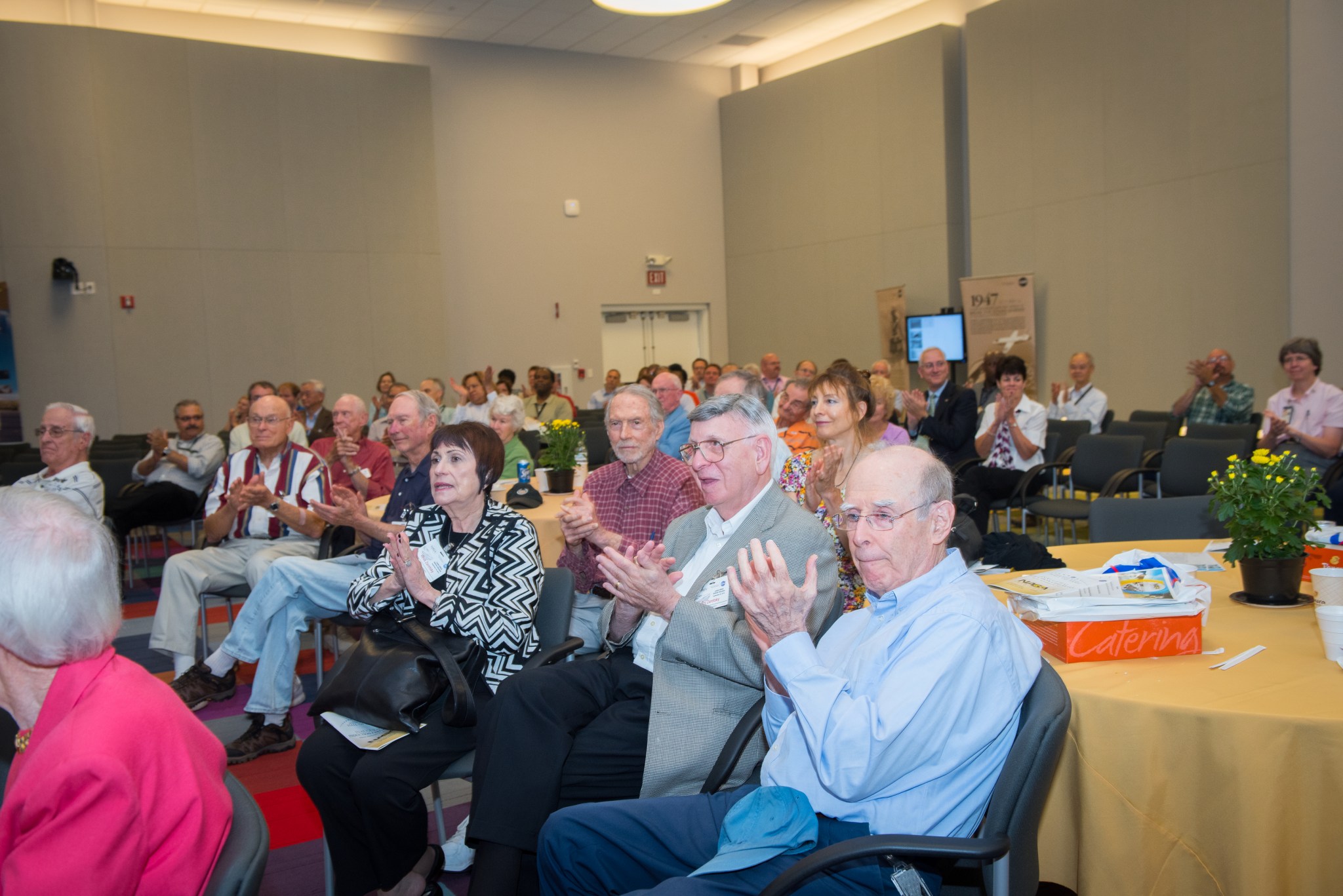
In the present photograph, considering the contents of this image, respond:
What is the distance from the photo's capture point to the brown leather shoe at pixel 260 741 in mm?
3822

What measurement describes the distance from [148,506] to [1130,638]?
6.93m

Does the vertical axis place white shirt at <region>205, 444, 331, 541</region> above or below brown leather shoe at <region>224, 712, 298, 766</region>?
above

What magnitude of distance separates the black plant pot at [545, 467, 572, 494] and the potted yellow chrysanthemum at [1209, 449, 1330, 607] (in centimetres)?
340

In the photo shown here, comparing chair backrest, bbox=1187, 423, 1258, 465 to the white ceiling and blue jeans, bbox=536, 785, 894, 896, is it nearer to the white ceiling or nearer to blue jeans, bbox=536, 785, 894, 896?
blue jeans, bbox=536, 785, 894, 896

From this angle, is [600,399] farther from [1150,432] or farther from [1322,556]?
[1322,556]

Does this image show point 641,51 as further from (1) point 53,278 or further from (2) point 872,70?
(1) point 53,278

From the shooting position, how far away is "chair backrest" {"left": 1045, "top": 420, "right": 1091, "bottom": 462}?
7551 millimetres

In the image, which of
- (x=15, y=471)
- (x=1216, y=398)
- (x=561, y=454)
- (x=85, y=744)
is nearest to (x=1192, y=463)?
(x=1216, y=398)

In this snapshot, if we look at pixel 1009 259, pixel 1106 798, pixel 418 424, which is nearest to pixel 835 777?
pixel 1106 798

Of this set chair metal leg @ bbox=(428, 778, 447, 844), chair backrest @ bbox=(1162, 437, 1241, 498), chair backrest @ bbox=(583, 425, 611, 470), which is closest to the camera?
chair metal leg @ bbox=(428, 778, 447, 844)

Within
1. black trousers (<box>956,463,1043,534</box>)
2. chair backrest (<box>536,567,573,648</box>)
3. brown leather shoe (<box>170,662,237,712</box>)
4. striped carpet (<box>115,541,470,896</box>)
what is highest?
chair backrest (<box>536,567,573,648</box>)

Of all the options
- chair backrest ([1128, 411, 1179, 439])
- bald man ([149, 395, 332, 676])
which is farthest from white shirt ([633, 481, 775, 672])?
chair backrest ([1128, 411, 1179, 439])

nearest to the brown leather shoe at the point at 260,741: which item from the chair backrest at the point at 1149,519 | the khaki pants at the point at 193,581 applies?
the khaki pants at the point at 193,581

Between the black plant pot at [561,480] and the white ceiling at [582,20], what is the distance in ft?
29.2
